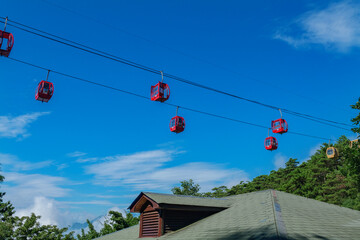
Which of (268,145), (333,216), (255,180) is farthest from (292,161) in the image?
(333,216)

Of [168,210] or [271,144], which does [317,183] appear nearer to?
[271,144]

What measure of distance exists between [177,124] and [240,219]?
6.57 m

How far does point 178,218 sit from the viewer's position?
762 inches

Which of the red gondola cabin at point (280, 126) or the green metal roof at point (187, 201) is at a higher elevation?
the red gondola cabin at point (280, 126)

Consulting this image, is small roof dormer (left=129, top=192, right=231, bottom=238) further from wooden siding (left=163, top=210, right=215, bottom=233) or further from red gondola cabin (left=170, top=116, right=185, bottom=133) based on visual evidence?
red gondola cabin (left=170, top=116, right=185, bottom=133)

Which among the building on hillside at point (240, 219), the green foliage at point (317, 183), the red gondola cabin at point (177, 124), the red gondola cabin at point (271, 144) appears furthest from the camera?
the green foliage at point (317, 183)

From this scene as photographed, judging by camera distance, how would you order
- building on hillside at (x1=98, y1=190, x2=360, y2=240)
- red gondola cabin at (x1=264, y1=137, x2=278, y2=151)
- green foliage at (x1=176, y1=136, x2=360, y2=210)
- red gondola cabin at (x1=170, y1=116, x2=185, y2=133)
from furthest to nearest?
green foliage at (x1=176, y1=136, x2=360, y2=210), red gondola cabin at (x1=264, y1=137, x2=278, y2=151), red gondola cabin at (x1=170, y1=116, x2=185, y2=133), building on hillside at (x1=98, y1=190, x2=360, y2=240)

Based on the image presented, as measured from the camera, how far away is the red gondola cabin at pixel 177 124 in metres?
18.3

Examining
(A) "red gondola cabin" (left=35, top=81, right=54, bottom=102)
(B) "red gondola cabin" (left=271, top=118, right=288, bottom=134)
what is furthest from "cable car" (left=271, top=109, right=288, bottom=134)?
(A) "red gondola cabin" (left=35, top=81, right=54, bottom=102)

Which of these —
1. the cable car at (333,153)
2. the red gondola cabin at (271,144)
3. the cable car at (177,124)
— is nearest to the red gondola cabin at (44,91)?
the cable car at (177,124)

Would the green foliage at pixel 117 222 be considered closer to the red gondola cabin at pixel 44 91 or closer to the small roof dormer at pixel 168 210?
the small roof dormer at pixel 168 210

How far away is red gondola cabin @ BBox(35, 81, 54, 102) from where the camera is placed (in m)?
14.2

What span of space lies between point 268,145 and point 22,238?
31.9 meters

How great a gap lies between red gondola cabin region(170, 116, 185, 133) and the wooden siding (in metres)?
5.23
